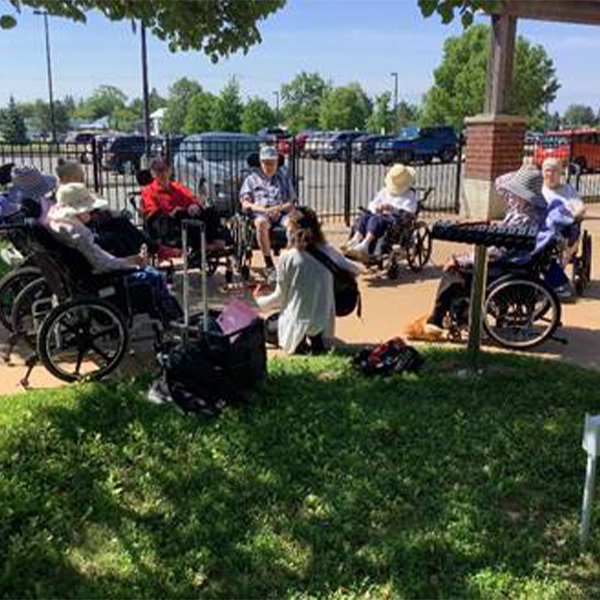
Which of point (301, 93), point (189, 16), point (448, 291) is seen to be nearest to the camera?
point (189, 16)

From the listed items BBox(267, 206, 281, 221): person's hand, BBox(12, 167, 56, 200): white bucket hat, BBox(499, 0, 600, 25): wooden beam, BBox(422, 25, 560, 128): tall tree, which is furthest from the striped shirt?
BBox(422, 25, 560, 128): tall tree

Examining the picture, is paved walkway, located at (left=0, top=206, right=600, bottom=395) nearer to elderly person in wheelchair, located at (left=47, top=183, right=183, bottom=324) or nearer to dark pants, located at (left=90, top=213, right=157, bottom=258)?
elderly person in wheelchair, located at (left=47, top=183, right=183, bottom=324)

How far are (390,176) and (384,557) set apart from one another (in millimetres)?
5763

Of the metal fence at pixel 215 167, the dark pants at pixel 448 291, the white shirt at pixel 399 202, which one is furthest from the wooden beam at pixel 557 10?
the dark pants at pixel 448 291

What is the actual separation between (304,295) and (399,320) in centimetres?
150

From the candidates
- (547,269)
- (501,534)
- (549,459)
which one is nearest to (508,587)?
(501,534)

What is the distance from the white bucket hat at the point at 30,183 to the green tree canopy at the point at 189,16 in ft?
9.55

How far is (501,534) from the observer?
3.33 metres

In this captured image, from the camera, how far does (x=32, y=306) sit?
5.45 metres

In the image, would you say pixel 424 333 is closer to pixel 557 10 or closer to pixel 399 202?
pixel 399 202

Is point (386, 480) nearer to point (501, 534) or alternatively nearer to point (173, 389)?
point (501, 534)

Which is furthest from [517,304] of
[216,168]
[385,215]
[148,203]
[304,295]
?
[216,168]

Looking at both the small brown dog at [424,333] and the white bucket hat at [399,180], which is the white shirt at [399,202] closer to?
the white bucket hat at [399,180]

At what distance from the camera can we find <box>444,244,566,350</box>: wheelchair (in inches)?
223
